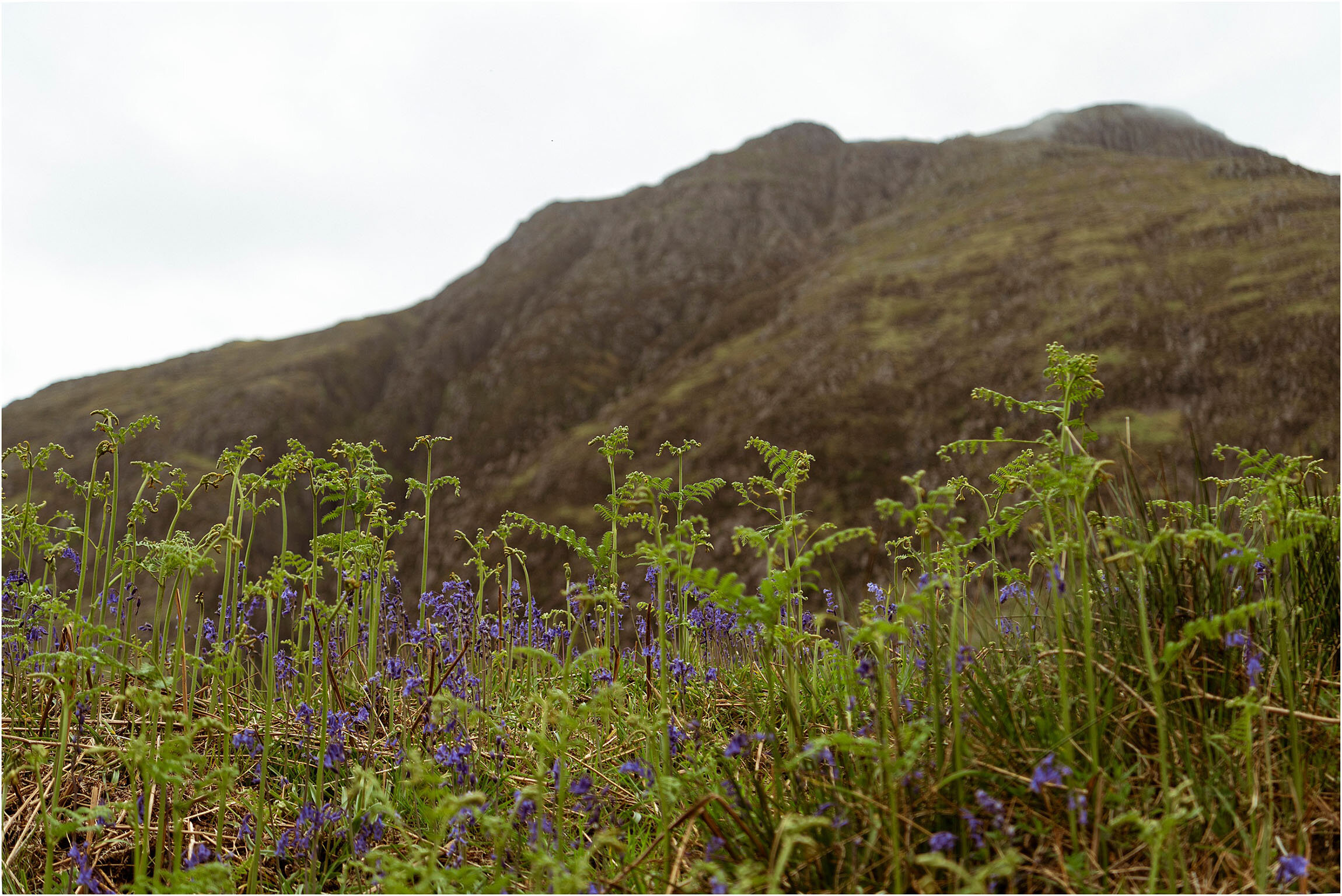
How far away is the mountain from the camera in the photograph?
112ft

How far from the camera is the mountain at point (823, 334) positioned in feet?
112

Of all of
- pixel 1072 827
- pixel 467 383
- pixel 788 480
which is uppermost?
pixel 467 383

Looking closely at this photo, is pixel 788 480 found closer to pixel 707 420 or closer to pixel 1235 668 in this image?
pixel 1235 668

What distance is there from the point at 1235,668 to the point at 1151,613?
0.31 metres

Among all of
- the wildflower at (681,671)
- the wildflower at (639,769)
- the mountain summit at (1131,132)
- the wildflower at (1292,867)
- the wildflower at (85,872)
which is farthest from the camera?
the mountain summit at (1131,132)

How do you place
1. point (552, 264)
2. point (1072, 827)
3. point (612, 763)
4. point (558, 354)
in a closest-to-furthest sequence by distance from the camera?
point (1072, 827) → point (612, 763) → point (558, 354) → point (552, 264)

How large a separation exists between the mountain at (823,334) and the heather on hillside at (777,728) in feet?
4.40

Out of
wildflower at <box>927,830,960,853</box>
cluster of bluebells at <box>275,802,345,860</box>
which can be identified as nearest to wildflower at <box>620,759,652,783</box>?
wildflower at <box>927,830,960,853</box>

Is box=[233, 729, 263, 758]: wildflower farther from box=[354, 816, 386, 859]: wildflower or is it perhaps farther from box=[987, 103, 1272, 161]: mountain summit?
box=[987, 103, 1272, 161]: mountain summit

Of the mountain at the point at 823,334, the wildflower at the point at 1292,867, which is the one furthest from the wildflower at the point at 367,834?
the mountain at the point at 823,334

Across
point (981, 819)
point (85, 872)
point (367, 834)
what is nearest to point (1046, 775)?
point (981, 819)

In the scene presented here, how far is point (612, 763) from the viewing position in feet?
11.5

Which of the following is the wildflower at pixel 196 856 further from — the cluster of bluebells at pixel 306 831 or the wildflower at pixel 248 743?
the wildflower at pixel 248 743

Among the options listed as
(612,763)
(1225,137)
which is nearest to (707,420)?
(612,763)
